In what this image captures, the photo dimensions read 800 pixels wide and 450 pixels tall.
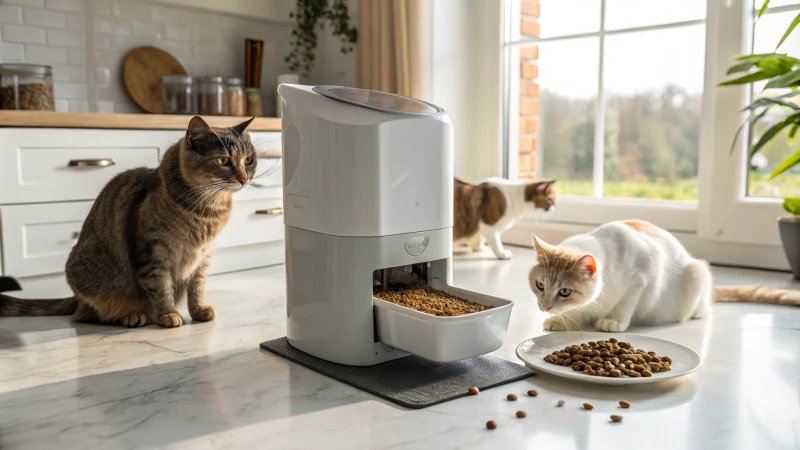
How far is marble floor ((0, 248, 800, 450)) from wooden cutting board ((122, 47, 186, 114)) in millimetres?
1411

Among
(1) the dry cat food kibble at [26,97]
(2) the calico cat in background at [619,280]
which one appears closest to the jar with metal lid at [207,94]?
(1) the dry cat food kibble at [26,97]

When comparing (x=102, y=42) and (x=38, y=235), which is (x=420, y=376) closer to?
(x=38, y=235)

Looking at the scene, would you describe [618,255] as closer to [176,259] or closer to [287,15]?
[176,259]

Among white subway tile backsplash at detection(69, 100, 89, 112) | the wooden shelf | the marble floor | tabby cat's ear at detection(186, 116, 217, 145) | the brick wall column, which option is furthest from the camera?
the brick wall column

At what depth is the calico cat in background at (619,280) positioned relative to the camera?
161cm

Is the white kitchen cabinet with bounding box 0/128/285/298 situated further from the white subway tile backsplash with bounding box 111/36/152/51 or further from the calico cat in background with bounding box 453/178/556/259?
the calico cat in background with bounding box 453/178/556/259

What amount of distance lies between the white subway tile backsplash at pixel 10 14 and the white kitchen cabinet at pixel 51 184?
0.73 meters

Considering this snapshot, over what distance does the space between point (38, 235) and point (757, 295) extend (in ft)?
7.40

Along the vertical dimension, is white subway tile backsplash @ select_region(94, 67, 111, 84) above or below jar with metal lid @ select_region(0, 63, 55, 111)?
above

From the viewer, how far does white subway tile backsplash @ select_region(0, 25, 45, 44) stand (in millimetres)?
2637

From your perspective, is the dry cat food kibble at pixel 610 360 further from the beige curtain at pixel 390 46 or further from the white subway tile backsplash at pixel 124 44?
the white subway tile backsplash at pixel 124 44

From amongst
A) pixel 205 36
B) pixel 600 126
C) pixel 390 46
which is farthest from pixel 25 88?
pixel 600 126

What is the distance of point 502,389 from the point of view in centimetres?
138

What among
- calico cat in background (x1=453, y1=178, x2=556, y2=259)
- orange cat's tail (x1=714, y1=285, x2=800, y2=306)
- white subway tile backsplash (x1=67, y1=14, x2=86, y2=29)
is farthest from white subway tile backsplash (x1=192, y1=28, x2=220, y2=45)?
orange cat's tail (x1=714, y1=285, x2=800, y2=306)
